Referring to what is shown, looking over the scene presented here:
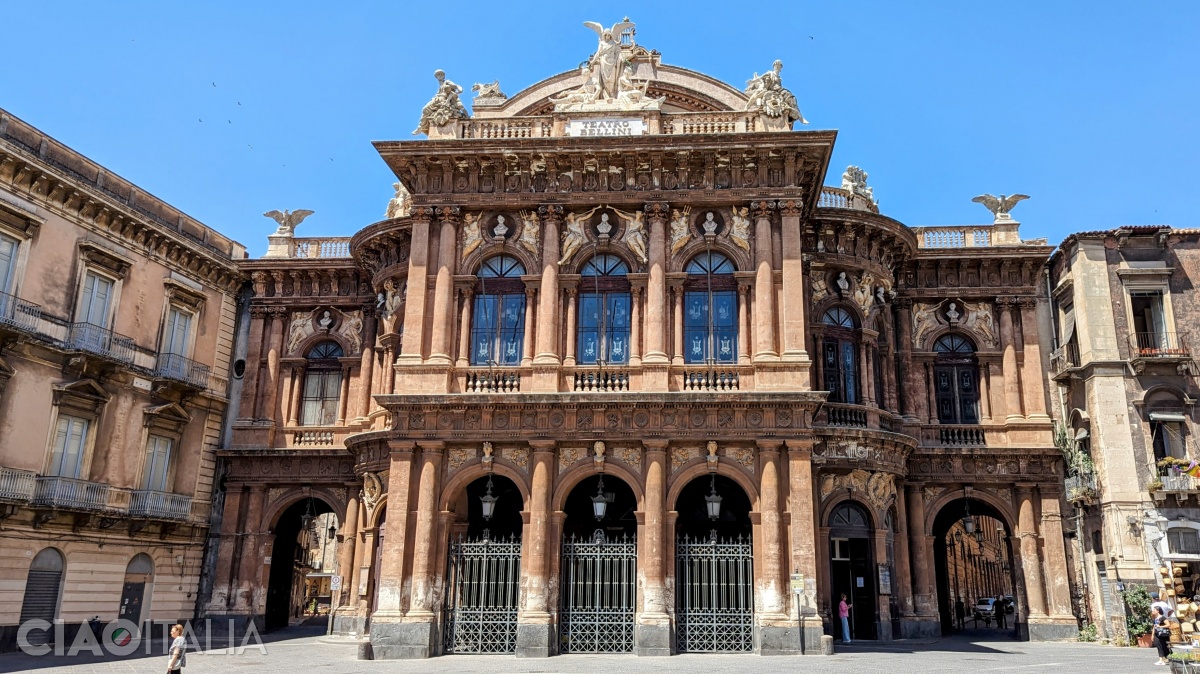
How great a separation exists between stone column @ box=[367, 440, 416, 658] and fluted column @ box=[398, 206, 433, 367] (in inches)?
90.2

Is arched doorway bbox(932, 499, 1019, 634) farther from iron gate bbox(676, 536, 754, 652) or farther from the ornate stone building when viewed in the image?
iron gate bbox(676, 536, 754, 652)

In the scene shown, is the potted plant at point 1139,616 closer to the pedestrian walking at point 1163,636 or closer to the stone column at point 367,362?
the pedestrian walking at point 1163,636

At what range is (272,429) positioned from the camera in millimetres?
29969

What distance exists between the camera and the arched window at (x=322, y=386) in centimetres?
3038

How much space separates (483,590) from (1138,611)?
1749cm

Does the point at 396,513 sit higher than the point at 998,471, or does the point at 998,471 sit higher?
the point at 998,471

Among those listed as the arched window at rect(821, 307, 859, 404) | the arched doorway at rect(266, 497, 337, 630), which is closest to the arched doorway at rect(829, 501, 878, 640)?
the arched window at rect(821, 307, 859, 404)

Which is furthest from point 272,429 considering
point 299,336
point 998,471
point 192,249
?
point 998,471

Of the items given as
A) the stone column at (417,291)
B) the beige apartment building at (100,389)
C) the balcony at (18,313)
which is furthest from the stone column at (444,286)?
the balcony at (18,313)

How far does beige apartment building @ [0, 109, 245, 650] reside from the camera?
23.8 m

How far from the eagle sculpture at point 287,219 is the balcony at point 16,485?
11.4 meters

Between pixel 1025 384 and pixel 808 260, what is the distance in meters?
8.48

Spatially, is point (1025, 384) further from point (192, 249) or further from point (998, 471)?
point (192, 249)

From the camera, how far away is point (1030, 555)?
90.3ft
